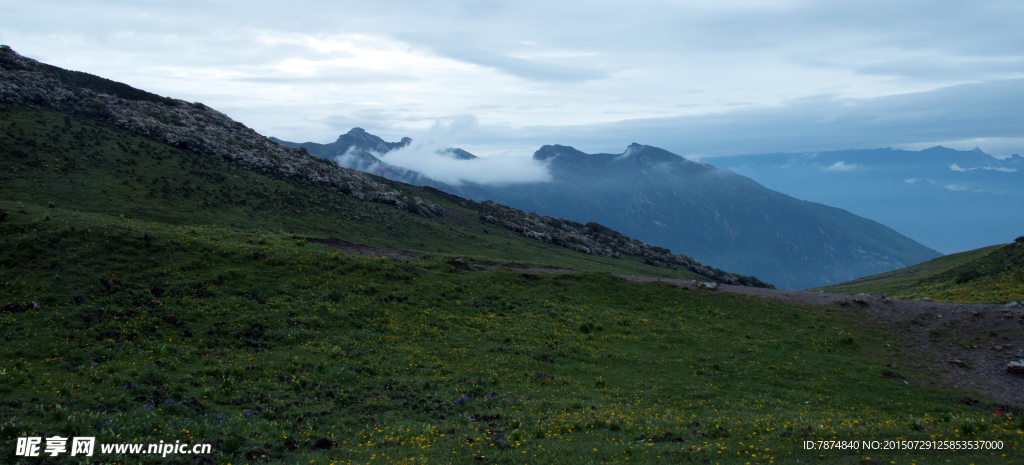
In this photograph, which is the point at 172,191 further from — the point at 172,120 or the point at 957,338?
the point at 957,338

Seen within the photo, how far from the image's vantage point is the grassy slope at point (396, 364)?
577 inches

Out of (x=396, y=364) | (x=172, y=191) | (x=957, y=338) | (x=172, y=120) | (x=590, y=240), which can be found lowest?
(x=396, y=364)

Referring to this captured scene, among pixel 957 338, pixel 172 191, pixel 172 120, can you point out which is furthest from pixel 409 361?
pixel 172 120

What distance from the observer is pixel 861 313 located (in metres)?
37.8

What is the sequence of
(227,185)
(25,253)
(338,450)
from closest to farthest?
(338,450) < (25,253) < (227,185)

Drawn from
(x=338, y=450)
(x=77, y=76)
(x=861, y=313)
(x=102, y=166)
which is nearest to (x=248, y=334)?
(x=338, y=450)

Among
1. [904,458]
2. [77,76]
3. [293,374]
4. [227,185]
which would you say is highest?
[77,76]

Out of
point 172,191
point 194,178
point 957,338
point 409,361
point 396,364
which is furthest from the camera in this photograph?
point 194,178

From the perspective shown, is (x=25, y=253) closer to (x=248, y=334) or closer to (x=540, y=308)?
(x=248, y=334)

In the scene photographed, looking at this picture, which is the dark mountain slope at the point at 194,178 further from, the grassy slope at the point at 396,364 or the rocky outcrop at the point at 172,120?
the grassy slope at the point at 396,364

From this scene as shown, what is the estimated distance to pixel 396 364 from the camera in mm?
23625

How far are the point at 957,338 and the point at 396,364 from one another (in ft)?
123

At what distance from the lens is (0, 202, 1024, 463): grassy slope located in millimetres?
14656

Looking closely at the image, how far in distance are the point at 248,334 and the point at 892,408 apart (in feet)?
108
